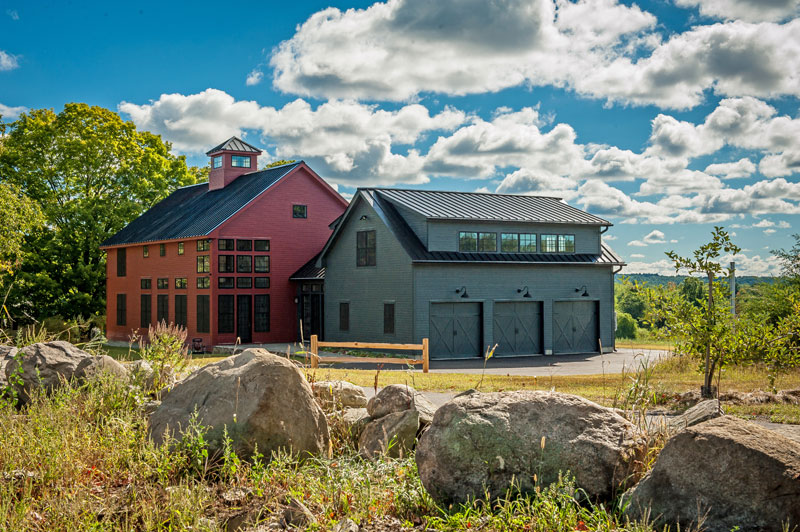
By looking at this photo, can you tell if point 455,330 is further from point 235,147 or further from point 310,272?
point 235,147

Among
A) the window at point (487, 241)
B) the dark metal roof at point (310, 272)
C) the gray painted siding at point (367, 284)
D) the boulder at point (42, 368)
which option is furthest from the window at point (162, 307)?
the boulder at point (42, 368)

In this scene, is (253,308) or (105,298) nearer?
(253,308)

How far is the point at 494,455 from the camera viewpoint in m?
6.41

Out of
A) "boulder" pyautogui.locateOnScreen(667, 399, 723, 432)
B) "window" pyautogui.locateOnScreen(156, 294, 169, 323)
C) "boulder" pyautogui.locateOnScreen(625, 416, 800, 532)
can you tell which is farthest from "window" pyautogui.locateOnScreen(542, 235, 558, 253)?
"boulder" pyautogui.locateOnScreen(625, 416, 800, 532)

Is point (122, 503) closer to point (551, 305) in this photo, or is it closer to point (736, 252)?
point (736, 252)

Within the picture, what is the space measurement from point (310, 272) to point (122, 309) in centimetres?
1319

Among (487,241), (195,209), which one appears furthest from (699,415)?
(195,209)

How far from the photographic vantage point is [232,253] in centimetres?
3672

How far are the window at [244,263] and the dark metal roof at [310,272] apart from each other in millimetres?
2150

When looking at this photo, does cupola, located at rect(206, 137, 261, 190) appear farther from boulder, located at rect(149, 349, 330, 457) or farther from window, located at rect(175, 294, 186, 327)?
boulder, located at rect(149, 349, 330, 457)

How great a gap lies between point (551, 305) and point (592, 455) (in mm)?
28659

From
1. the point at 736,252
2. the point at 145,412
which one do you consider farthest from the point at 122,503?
the point at 736,252

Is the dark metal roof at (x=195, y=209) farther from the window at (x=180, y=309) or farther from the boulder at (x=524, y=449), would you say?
the boulder at (x=524, y=449)

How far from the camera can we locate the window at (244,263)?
36.9 meters
